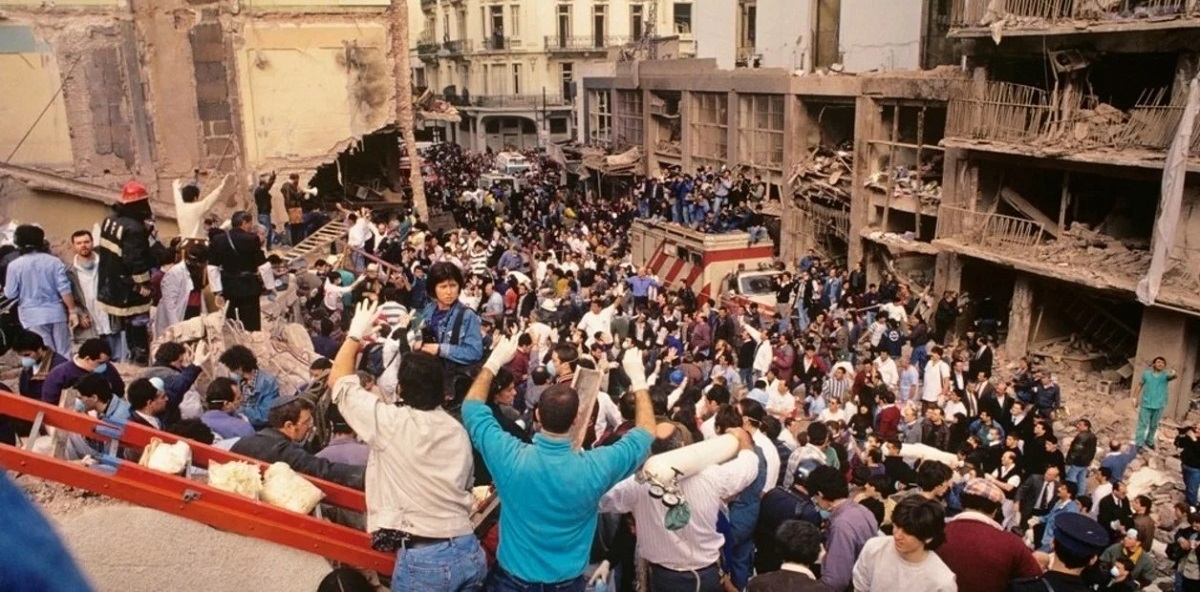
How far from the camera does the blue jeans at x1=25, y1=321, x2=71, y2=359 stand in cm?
898

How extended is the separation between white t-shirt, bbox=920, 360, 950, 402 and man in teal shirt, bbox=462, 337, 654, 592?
10711 millimetres

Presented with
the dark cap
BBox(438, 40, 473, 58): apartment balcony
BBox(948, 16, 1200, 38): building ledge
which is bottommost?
the dark cap

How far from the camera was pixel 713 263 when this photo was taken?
74.7 feet

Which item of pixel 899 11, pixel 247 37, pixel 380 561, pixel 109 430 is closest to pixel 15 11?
pixel 247 37

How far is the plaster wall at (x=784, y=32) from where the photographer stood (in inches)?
1115

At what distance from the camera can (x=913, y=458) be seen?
9195 millimetres

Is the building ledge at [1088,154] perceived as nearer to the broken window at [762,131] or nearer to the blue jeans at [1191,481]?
the blue jeans at [1191,481]

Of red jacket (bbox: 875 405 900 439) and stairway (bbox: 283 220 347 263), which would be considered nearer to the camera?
red jacket (bbox: 875 405 900 439)

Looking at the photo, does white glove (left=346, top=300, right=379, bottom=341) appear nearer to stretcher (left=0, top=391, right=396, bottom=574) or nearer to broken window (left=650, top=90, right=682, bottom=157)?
stretcher (left=0, top=391, right=396, bottom=574)

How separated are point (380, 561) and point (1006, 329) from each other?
19.4 meters

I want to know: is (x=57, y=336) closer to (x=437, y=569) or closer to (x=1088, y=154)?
(x=437, y=569)

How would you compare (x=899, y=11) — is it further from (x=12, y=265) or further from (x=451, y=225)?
(x=12, y=265)

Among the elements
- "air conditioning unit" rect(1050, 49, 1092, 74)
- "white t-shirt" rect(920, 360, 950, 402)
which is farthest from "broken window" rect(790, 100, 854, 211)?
"white t-shirt" rect(920, 360, 950, 402)

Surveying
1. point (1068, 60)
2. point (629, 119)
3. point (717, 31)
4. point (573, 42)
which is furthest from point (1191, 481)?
point (573, 42)
